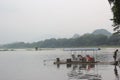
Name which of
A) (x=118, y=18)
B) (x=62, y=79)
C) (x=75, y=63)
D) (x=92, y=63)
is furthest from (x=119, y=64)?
(x=118, y=18)

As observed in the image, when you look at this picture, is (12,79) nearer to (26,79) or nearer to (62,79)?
(26,79)

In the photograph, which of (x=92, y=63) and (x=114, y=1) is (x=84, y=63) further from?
(x=114, y=1)

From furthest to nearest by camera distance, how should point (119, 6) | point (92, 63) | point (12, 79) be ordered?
point (92, 63) → point (12, 79) → point (119, 6)

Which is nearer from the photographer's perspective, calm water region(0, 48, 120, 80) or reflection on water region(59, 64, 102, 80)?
reflection on water region(59, 64, 102, 80)

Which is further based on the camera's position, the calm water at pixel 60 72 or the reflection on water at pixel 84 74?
the calm water at pixel 60 72

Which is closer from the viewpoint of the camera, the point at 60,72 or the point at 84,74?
the point at 84,74

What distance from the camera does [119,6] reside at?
26.9 m

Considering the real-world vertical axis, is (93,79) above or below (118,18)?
below

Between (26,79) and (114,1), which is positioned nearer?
(114,1)

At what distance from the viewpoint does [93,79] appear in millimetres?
32062

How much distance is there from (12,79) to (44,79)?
397 centimetres

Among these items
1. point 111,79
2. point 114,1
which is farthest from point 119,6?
point 111,79

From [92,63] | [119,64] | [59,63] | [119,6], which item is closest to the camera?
[119,6]

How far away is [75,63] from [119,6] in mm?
31467
